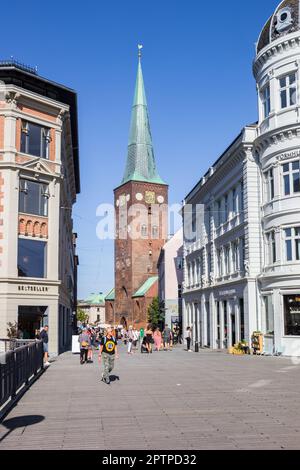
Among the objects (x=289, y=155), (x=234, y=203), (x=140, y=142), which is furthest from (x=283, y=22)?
(x=140, y=142)

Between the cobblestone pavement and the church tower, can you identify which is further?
the church tower

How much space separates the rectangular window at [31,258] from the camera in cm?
3281

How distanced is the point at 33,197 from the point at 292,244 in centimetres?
1549

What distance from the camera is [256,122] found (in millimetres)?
36250

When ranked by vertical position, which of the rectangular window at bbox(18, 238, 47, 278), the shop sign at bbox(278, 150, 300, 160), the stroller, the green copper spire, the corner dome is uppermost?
the green copper spire

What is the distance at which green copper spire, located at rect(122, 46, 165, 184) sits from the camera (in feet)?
356

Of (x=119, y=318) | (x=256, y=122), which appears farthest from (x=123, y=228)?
(x=256, y=122)

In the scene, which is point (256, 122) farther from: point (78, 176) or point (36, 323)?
point (78, 176)

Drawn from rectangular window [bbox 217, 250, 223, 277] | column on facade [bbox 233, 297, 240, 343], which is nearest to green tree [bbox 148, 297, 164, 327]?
rectangular window [bbox 217, 250, 223, 277]

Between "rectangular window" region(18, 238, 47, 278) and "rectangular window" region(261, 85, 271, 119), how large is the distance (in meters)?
15.7

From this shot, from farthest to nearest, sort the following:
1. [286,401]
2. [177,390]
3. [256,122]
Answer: [256,122] → [177,390] → [286,401]

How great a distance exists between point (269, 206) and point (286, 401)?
2057 centimetres

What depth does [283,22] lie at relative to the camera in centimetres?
3247

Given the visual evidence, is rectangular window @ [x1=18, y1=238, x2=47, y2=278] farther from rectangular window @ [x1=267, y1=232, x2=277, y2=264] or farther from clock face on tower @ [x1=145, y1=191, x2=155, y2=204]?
clock face on tower @ [x1=145, y1=191, x2=155, y2=204]
